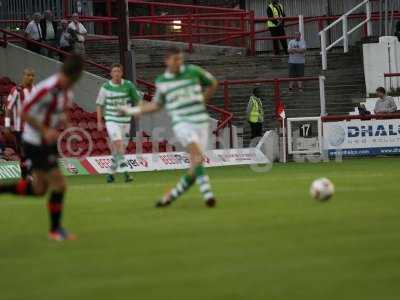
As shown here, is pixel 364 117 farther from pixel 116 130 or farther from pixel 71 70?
pixel 71 70

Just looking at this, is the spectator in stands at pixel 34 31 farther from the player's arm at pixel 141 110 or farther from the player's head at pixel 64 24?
the player's arm at pixel 141 110

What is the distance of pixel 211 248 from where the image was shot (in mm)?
13461

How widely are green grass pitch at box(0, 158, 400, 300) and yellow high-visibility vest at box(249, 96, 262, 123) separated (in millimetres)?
14856

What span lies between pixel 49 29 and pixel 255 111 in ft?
26.1

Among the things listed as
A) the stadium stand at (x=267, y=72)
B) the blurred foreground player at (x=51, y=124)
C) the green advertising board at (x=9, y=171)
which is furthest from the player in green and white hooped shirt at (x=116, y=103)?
the stadium stand at (x=267, y=72)

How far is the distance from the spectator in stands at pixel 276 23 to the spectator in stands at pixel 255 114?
700cm

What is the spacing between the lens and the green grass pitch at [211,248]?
11.1 meters

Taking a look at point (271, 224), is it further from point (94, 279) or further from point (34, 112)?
point (94, 279)

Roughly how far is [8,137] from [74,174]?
2334mm

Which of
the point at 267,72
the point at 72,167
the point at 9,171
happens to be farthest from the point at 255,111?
the point at 9,171

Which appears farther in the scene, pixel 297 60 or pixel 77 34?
pixel 297 60

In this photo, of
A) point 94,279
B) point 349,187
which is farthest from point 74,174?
point 94,279

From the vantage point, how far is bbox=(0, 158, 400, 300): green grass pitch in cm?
1111

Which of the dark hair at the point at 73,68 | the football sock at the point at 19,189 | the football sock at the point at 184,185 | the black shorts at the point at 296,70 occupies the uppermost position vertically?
the dark hair at the point at 73,68
